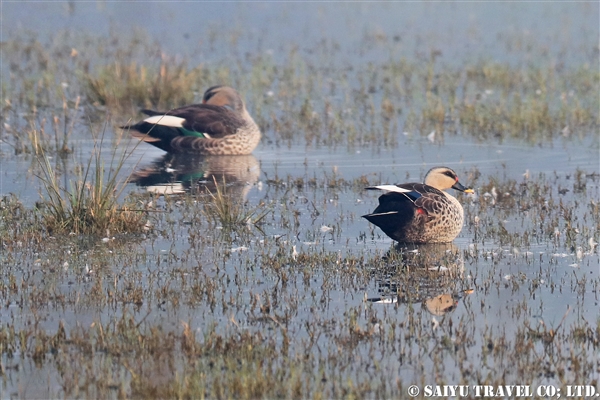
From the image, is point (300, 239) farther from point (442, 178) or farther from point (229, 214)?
point (442, 178)

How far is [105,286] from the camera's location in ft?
27.1

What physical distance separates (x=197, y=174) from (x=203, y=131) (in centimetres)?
130

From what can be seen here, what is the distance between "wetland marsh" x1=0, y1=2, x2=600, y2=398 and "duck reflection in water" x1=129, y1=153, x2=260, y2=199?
0.07 meters

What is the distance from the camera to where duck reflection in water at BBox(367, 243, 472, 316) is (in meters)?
8.03

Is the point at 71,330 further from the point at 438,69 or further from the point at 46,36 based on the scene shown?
the point at 46,36

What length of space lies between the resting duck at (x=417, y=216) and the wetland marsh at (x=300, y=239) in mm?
161

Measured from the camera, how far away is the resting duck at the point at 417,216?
9.80 meters

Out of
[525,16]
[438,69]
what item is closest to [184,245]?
[438,69]

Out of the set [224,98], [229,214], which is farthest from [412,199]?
[224,98]

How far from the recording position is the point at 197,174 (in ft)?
45.3

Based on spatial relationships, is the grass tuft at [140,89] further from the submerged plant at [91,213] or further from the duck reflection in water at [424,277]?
the duck reflection in water at [424,277]

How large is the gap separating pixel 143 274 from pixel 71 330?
167 cm

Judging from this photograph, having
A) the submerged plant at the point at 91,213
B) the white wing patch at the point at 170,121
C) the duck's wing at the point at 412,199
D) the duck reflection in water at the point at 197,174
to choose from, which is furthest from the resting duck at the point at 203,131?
the duck's wing at the point at 412,199

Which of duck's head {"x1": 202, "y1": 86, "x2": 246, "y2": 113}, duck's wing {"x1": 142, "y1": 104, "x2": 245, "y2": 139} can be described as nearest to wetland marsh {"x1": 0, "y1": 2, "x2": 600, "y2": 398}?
duck's wing {"x1": 142, "y1": 104, "x2": 245, "y2": 139}
